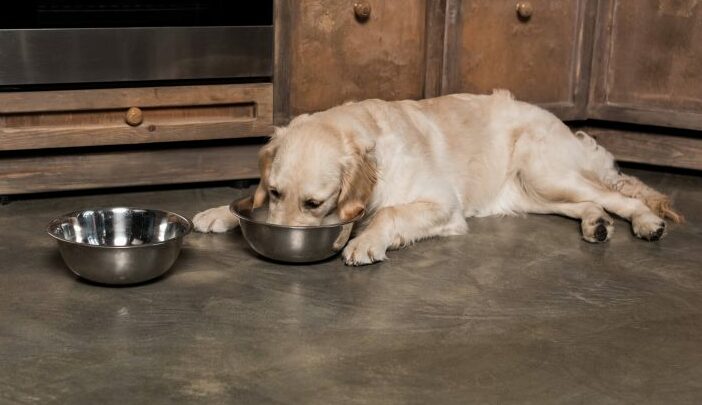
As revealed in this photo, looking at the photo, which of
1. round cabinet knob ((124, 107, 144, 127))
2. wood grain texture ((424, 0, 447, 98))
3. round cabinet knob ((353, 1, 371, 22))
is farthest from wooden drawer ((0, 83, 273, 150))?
wood grain texture ((424, 0, 447, 98))

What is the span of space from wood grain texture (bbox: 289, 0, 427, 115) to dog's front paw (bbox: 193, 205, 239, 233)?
867 mm

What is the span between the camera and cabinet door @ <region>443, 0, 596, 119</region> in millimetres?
5098

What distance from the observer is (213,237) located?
407 cm

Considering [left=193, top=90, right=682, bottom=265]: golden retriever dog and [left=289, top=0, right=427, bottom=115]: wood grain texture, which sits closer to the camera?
[left=193, top=90, right=682, bottom=265]: golden retriever dog

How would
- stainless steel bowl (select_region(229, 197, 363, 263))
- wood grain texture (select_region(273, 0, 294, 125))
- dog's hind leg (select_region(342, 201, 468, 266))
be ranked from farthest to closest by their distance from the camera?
wood grain texture (select_region(273, 0, 294, 125))
dog's hind leg (select_region(342, 201, 468, 266))
stainless steel bowl (select_region(229, 197, 363, 263))

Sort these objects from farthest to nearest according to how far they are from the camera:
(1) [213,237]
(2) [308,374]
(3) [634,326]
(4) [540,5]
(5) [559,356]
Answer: (4) [540,5] < (1) [213,237] < (3) [634,326] < (5) [559,356] < (2) [308,374]

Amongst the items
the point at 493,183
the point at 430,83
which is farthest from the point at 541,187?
the point at 430,83

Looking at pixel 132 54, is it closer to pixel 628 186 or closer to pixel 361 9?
pixel 361 9

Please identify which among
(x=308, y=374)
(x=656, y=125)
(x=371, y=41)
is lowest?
(x=308, y=374)

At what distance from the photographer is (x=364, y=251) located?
373 cm

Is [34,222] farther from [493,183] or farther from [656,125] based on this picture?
[656,125]

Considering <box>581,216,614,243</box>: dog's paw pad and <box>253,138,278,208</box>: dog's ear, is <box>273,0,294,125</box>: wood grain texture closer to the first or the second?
<box>253,138,278,208</box>: dog's ear

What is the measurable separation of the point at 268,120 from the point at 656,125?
7.35 ft

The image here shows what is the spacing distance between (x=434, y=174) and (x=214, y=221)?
0.99 meters
